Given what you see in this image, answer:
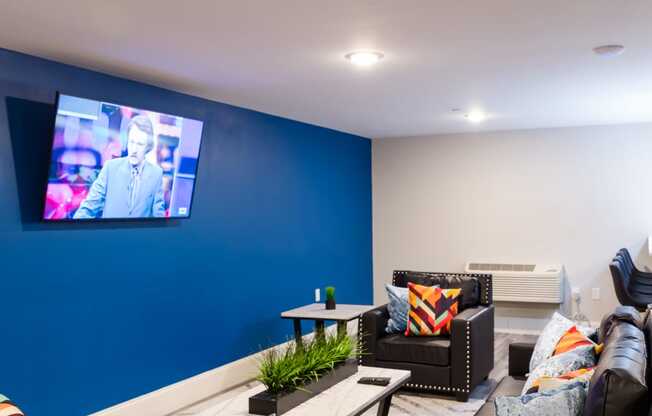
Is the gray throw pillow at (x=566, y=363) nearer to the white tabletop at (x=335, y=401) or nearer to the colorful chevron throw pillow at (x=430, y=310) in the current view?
the white tabletop at (x=335, y=401)

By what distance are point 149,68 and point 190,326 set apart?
1942 mm

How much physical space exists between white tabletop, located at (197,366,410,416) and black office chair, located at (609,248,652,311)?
285cm

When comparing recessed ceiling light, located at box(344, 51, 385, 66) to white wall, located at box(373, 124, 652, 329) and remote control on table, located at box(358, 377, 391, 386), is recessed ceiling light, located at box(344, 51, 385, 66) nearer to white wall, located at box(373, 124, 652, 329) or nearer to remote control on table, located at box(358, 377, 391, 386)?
remote control on table, located at box(358, 377, 391, 386)

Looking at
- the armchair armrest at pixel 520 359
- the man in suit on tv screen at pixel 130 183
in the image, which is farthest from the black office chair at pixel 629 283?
the man in suit on tv screen at pixel 130 183

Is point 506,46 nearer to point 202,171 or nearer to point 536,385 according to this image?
point 536,385

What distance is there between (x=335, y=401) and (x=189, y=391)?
210cm

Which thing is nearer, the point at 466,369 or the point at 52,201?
the point at 52,201

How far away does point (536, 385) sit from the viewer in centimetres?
248

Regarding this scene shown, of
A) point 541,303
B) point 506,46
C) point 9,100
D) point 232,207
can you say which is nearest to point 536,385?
point 506,46

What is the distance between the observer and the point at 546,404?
6.77 feet

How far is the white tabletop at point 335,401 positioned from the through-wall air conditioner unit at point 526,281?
3.88 m

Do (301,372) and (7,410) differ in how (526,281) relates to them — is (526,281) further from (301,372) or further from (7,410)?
(7,410)

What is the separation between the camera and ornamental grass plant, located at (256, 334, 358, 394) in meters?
2.92

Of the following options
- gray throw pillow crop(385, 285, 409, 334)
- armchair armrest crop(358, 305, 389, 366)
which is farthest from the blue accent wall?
gray throw pillow crop(385, 285, 409, 334)
